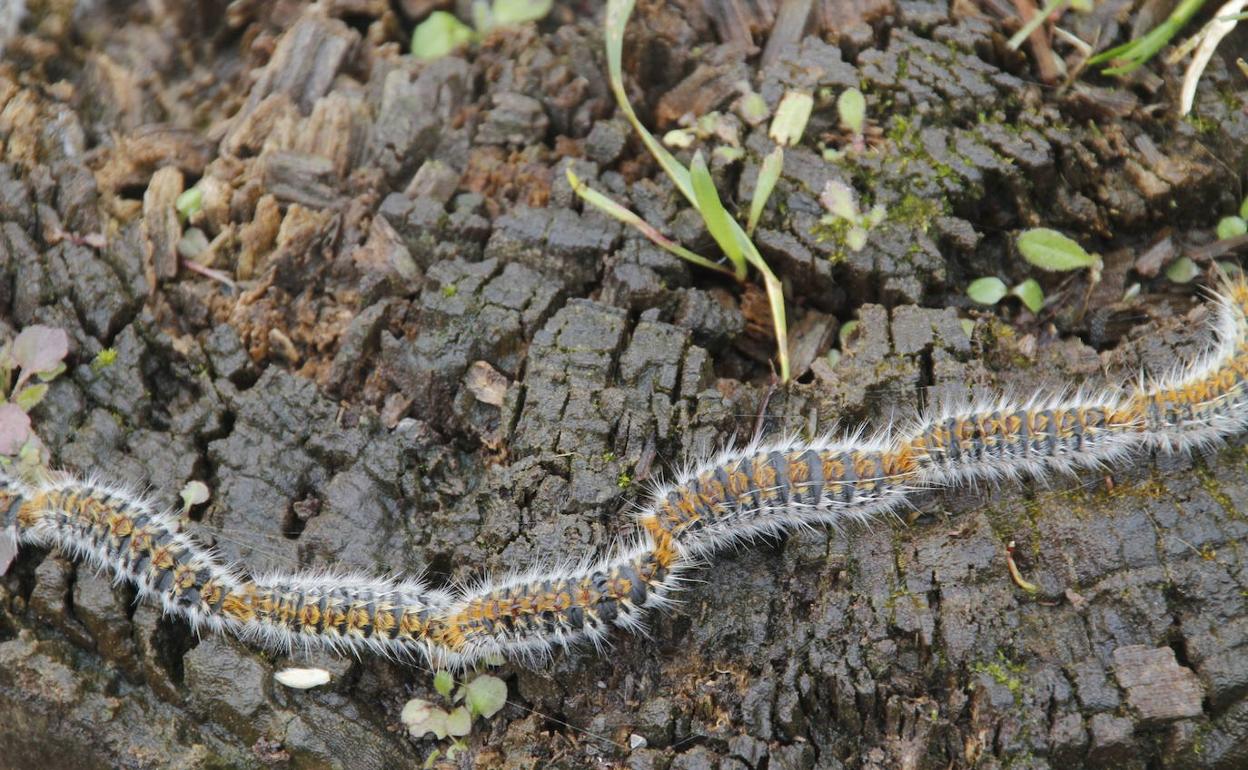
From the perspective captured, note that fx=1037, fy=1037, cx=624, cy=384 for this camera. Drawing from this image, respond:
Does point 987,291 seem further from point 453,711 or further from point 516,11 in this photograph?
point 453,711

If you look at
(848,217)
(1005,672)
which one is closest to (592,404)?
(848,217)

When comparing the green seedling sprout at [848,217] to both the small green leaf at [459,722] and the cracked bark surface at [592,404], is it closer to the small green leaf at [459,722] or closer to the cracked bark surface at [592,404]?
the cracked bark surface at [592,404]

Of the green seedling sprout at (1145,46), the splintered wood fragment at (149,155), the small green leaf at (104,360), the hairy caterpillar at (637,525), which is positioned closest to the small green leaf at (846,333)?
the hairy caterpillar at (637,525)

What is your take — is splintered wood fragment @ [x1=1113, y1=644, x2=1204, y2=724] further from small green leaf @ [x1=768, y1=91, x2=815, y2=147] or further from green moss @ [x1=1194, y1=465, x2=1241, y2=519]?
small green leaf @ [x1=768, y1=91, x2=815, y2=147]

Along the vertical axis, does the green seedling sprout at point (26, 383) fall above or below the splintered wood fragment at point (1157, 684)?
above

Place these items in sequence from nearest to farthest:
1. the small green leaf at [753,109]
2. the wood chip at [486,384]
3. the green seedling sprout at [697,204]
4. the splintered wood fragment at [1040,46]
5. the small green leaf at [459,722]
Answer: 1. the small green leaf at [459,722]
2. the wood chip at [486,384]
3. the green seedling sprout at [697,204]
4. the small green leaf at [753,109]
5. the splintered wood fragment at [1040,46]
